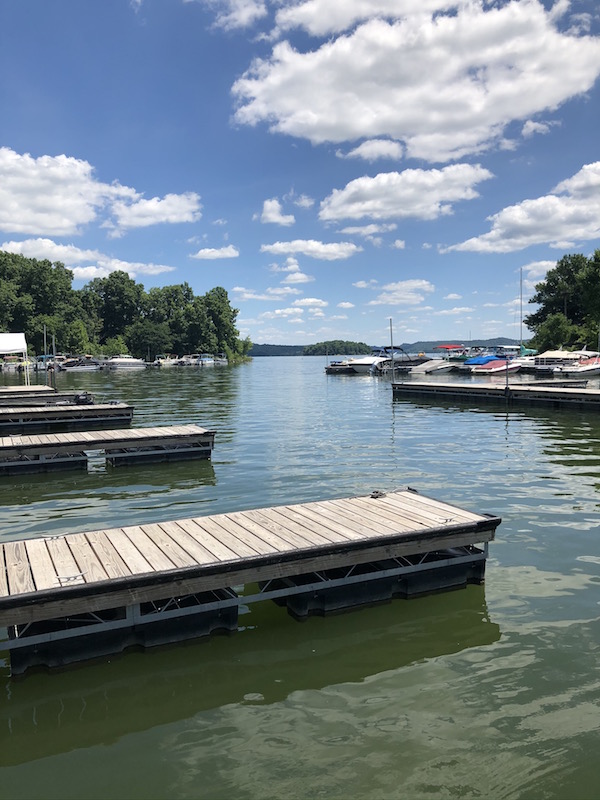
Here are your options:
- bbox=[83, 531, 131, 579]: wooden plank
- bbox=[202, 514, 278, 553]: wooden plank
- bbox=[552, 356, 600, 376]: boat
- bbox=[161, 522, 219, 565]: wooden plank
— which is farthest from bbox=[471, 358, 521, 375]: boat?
bbox=[83, 531, 131, 579]: wooden plank

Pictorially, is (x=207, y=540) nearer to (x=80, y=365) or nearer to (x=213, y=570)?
(x=213, y=570)

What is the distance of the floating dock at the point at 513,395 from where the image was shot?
31.2 metres

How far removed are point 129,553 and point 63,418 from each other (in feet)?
58.2

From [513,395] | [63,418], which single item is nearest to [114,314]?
[513,395]

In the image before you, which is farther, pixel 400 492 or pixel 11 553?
pixel 400 492

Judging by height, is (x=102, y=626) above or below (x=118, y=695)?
above

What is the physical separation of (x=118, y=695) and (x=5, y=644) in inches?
48.9

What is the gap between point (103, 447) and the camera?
1708cm

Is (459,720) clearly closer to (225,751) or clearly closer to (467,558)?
(225,751)

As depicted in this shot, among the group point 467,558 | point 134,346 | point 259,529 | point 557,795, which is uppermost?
point 134,346

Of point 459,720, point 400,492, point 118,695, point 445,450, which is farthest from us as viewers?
point 445,450

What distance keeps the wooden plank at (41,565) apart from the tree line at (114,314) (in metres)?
115

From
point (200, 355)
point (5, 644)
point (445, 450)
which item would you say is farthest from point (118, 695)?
point (200, 355)

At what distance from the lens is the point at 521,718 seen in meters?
5.30
